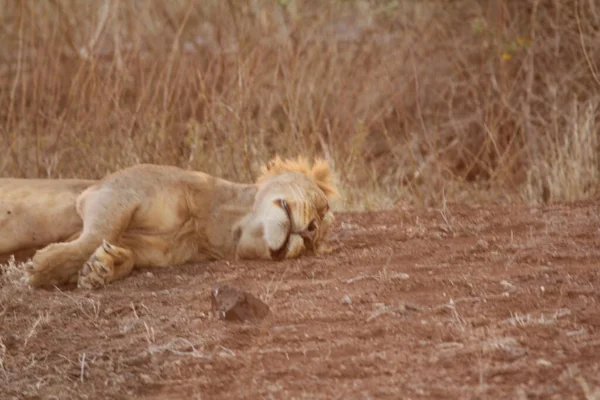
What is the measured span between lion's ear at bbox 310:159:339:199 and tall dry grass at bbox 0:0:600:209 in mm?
1525

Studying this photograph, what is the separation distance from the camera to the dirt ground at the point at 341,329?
2832 millimetres

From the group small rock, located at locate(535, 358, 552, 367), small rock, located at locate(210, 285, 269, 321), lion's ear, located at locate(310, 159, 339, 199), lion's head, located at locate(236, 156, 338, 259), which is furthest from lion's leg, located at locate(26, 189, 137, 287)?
small rock, located at locate(535, 358, 552, 367)

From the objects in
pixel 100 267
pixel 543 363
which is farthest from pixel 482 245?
pixel 543 363

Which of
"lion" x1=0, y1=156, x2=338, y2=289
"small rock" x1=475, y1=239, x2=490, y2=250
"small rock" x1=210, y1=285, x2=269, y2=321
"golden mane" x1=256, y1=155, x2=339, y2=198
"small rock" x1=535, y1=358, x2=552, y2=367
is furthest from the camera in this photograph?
"golden mane" x1=256, y1=155, x2=339, y2=198

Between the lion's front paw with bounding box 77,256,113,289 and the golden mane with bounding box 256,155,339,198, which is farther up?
the golden mane with bounding box 256,155,339,198

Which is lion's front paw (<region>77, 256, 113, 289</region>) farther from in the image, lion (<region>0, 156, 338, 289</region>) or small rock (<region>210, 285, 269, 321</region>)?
small rock (<region>210, 285, 269, 321</region>)

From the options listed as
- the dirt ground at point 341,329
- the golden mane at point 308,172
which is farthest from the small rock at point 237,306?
the golden mane at point 308,172

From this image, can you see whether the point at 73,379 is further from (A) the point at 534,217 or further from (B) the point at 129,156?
(B) the point at 129,156

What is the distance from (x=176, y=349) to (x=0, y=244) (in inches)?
65.0

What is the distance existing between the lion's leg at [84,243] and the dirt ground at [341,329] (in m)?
0.08

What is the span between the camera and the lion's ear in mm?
4949

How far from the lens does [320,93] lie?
764cm

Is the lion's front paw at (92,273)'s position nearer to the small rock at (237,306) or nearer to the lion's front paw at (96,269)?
the lion's front paw at (96,269)

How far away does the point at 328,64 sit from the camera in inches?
340
